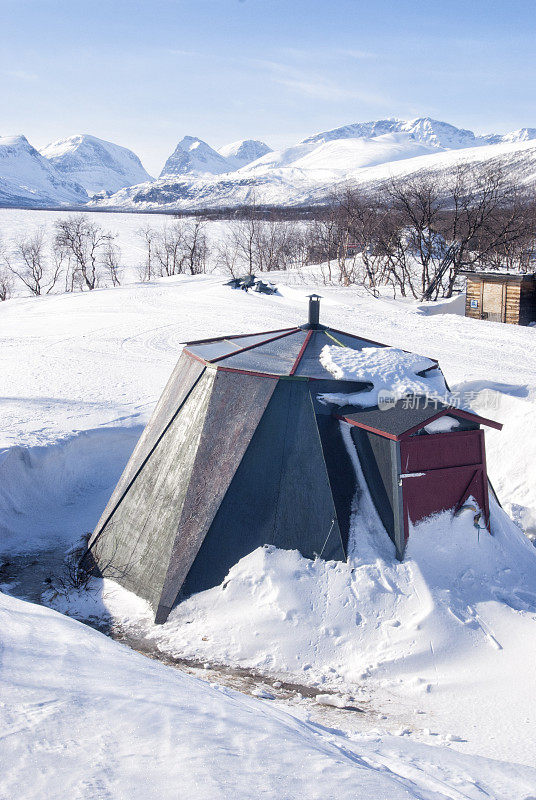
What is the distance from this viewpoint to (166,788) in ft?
10.7

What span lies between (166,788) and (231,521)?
402 centimetres

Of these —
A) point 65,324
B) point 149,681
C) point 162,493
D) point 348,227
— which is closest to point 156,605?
point 162,493

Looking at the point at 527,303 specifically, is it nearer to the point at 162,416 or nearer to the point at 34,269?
the point at 162,416

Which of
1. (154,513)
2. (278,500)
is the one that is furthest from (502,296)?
(154,513)

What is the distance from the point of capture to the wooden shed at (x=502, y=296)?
85.7 ft

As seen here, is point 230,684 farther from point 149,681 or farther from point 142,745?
point 142,745

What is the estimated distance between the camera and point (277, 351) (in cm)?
854

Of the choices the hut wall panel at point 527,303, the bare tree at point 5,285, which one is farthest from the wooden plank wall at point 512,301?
the bare tree at point 5,285

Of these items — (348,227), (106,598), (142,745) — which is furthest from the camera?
(348,227)

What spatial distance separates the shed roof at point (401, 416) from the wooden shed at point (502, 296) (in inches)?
828

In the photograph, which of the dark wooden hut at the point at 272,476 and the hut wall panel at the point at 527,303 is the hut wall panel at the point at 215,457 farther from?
the hut wall panel at the point at 527,303

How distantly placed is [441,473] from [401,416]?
91 cm

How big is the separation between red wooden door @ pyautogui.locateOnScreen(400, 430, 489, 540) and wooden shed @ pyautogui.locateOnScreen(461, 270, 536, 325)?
68.5ft

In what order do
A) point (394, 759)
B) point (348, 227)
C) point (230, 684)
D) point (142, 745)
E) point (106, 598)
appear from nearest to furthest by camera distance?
1. point (142, 745)
2. point (394, 759)
3. point (230, 684)
4. point (106, 598)
5. point (348, 227)
